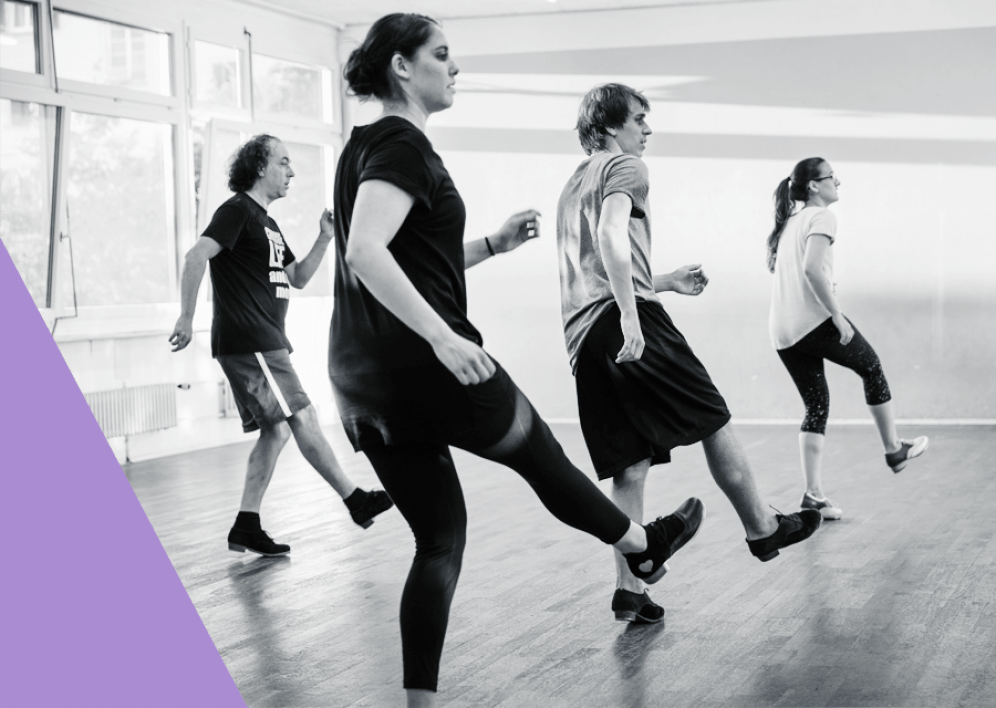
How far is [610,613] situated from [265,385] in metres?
1.47

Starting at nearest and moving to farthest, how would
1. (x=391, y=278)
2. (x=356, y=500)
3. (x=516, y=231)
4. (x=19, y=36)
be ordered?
1. (x=391, y=278)
2. (x=516, y=231)
3. (x=356, y=500)
4. (x=19, y=36)

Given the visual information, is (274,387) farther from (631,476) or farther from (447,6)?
(447,6)

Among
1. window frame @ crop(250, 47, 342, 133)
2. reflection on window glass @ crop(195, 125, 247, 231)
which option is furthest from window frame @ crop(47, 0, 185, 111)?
window frame @ crop(250, 47, 342, 133)

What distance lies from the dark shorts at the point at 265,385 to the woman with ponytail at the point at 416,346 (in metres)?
2.01

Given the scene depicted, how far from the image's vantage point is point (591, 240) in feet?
9.40

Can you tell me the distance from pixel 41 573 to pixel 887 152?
24.9 ft

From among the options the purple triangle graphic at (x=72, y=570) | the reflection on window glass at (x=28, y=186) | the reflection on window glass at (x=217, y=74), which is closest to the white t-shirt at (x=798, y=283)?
the purple triangle graphic at (x=72, y=570)

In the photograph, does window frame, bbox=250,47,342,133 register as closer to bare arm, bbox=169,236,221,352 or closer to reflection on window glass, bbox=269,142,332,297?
reflection on window glass, bbox=269,142,332,297

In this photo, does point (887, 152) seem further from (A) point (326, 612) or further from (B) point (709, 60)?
(A) point (326, 612)

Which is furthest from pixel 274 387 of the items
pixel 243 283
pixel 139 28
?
pixel 139 28

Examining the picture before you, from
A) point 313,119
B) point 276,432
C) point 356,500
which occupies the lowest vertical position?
point 356,500

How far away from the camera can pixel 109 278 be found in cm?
712

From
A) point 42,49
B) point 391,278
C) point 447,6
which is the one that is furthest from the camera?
point 447,6

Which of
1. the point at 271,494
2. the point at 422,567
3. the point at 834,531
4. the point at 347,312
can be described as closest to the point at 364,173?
the point at 347,312
